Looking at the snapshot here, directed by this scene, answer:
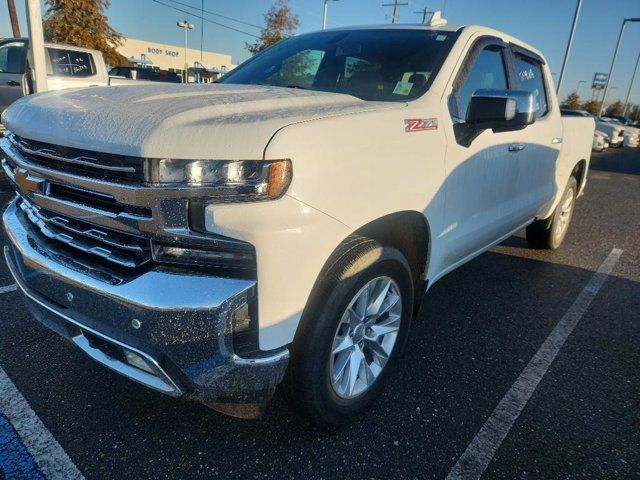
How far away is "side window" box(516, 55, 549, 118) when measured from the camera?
139 inches

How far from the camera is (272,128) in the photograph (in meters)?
1.58

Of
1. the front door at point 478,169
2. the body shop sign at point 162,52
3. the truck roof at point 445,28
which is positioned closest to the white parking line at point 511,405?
the front door at point 478,169

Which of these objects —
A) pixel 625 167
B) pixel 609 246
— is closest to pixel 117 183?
pixel 609 246

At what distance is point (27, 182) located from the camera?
2027mm

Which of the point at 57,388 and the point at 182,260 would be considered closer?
the point at 182,260

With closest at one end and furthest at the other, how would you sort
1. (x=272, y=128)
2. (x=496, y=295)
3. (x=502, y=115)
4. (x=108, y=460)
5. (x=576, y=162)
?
(x=272, y=128) < (x=108, y=460) < (x=502, y=115) < (x=496, y=295) < (x=576, y=162)

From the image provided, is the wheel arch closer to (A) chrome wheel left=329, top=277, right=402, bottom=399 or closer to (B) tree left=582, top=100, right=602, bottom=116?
(A) chrome wheel left=329, top=277, right=402, bottom=399

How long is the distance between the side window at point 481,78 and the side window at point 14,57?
10.5 meters

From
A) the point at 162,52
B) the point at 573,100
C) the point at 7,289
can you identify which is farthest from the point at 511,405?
the point at 573,100

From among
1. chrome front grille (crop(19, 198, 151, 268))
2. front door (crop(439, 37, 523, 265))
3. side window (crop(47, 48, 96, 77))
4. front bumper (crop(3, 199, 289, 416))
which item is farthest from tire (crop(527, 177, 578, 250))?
side window (crop(47, 48, 96, 77))

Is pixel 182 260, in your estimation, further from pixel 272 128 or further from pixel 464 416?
pixel 464 416

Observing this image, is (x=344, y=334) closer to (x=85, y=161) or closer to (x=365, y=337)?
(x=365, y=337)

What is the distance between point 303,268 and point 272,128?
1.62 feet

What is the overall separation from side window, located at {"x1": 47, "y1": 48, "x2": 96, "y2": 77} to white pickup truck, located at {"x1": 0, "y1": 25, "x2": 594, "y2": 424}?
8.19 metres
